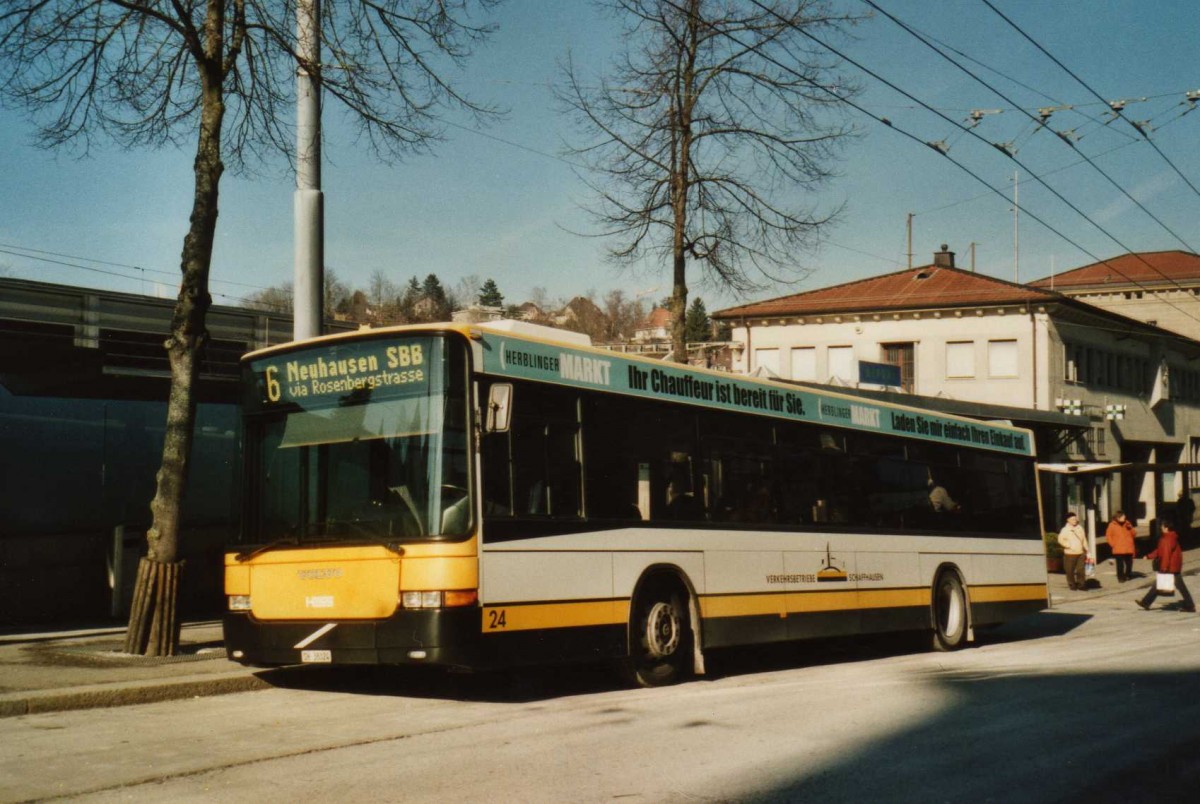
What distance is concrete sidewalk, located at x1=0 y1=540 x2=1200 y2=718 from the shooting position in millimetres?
9508

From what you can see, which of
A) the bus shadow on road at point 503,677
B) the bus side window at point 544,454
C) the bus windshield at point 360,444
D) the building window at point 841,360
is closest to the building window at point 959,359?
the building window at point 841,360

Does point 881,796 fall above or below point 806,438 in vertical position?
below

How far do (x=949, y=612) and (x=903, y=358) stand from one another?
118 feet

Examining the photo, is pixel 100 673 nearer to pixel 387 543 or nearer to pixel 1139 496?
pixel 387 543

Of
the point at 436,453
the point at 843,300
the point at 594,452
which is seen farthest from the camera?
the point at 843,300

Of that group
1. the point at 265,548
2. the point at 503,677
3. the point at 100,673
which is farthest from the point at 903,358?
the point at 100,673

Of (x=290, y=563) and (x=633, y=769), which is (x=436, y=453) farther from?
(x=633, y=769)

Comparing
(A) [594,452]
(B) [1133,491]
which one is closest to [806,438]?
(A) [594,452]

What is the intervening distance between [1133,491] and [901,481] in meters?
47.4

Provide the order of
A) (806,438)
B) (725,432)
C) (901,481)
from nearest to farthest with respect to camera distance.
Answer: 1. (725,432)
2. (806,438)
3. (901,481)

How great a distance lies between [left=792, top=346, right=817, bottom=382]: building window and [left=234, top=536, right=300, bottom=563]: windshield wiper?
146 ft

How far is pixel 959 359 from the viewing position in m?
50.4

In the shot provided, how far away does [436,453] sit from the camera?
9477 millimetres

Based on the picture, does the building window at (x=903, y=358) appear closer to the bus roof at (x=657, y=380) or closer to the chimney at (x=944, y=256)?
the chimney at (x=944, y=256)
